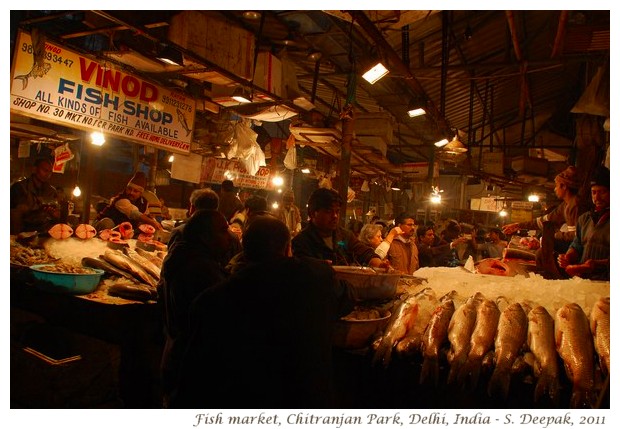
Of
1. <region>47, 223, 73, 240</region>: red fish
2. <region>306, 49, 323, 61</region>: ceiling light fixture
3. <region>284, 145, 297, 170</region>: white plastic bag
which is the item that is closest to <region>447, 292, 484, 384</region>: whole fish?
<region>47, 223, 73, 240</region>: red fish

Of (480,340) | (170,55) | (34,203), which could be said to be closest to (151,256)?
(170,55)

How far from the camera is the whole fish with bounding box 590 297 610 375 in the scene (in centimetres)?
234

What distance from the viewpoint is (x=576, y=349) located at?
2.37 metres

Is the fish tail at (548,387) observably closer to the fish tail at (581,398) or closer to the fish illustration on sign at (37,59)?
the fish tail at (581,398)

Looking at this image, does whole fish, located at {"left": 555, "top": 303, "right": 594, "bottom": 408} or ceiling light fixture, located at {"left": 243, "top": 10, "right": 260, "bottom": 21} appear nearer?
whole fish, located at {"left": 555, "top": 303, "right": 594, "bottom": 408}

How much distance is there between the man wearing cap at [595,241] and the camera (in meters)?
3.78

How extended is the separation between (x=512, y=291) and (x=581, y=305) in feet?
1.72

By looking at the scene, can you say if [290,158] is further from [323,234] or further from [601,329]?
[601,329]

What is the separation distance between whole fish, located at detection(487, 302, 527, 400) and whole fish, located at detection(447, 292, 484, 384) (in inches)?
7.1

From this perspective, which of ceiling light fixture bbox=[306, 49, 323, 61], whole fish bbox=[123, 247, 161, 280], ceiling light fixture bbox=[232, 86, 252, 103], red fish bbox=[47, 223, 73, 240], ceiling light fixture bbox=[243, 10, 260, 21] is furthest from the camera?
ceiling light fixture bbox=[306, 49, 323, 61]

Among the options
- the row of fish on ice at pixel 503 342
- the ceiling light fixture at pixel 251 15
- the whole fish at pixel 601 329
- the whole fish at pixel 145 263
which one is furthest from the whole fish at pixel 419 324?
the ceiling light fixture at pixel 251 15

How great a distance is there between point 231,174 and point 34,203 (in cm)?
652

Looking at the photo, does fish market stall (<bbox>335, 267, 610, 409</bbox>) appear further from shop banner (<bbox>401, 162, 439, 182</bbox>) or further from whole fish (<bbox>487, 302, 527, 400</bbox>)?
shop banner (<bbox>401, 162, 439, 182</bbox>)

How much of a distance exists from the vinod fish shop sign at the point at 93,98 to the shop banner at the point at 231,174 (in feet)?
18.3
